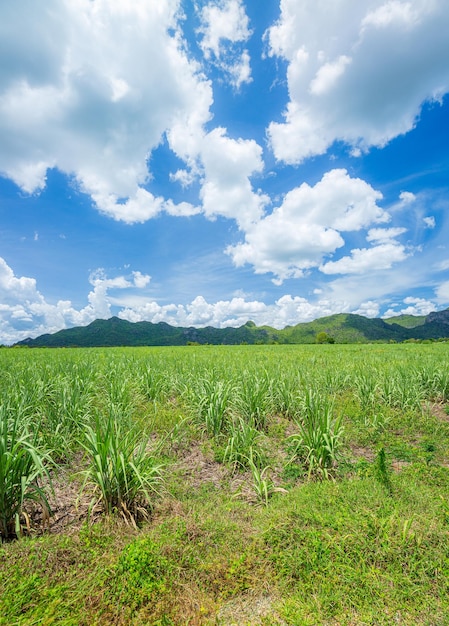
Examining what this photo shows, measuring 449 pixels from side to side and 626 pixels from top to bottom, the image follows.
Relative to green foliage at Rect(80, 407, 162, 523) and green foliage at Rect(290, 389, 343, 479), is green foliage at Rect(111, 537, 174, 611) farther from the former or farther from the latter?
green foliage at Rect(290, 389, 343, 479)

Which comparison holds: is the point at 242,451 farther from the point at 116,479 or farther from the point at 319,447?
the point at 116,479

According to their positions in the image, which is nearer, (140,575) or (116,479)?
(140,575)

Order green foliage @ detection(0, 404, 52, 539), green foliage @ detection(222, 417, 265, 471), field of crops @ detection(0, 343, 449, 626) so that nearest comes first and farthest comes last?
field of crops @ detection(0, 343, 449, 626), green foliage @ detection(0, 404, 52, 539), green foliage @ detection(222, 417, 265, 471)

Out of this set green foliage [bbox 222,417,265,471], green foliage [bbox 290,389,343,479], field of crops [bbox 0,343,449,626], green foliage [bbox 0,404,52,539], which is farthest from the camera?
green foliage [bbox 222,417,265,471]

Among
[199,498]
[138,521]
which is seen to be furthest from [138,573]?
[199,498]

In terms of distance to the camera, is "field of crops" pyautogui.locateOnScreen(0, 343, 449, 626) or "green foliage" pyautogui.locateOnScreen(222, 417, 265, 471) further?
"green foliage" pyautogui.locateOnScreen(222, 417, 265, 471)

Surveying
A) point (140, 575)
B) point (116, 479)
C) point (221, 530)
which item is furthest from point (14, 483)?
point (221, 530)

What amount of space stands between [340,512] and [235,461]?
1.98 m

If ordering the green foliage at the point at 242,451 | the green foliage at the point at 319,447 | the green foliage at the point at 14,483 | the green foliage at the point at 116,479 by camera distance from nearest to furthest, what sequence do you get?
the green foliage at the point at 14,483
the green foliage at the point at 116,479
the green foliage at the point at 319,447
the green foliage at the point at 242,451

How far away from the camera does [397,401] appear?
7902mm

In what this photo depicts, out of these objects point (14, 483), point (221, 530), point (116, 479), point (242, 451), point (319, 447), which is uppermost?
point (14, 483)

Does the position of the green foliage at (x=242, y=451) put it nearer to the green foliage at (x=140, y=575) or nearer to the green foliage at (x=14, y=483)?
the green foliage at (x=140, y=575)

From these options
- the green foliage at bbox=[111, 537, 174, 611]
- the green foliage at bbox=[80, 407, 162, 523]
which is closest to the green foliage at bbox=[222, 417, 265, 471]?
the green foliage at bbox=[80, 407, 162, 523]

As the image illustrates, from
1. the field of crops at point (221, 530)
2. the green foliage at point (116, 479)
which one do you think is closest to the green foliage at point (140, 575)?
the field of crops at point (221, 530)
